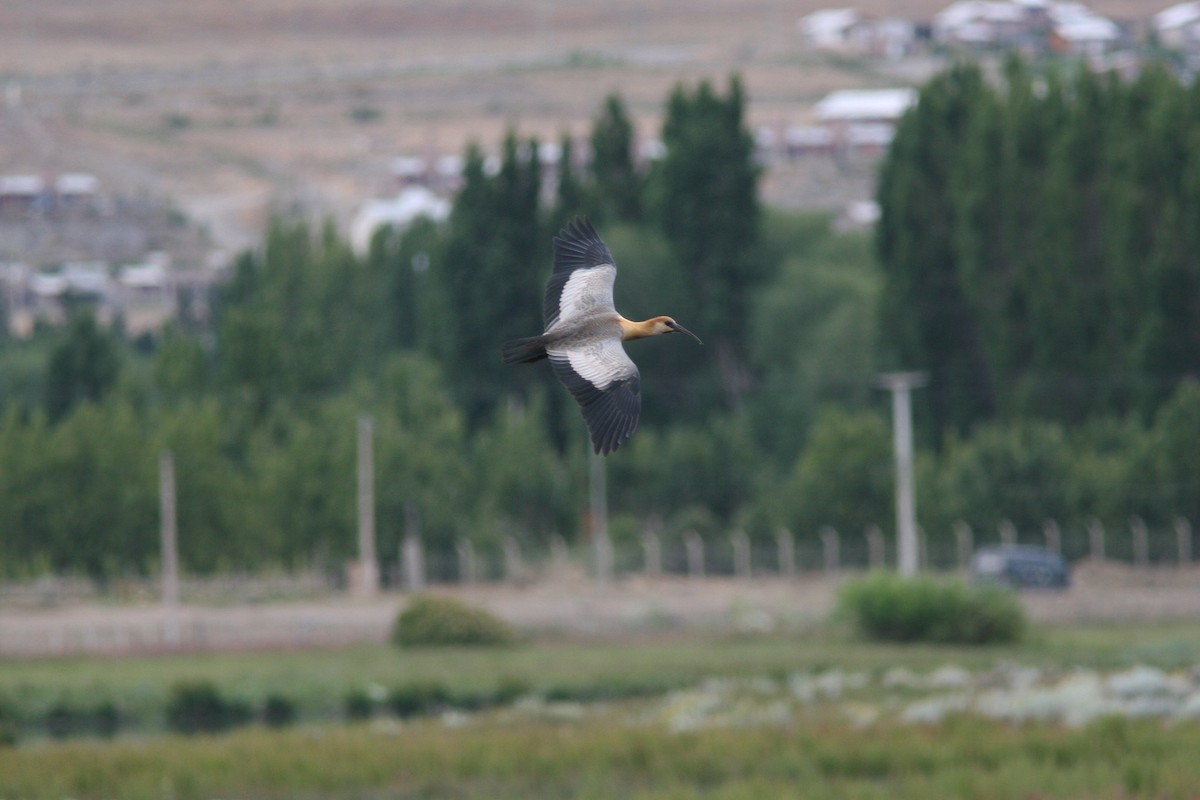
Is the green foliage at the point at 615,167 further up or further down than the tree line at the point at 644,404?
further up

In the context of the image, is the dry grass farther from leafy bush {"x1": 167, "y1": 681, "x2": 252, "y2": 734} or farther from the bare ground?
leafy bush {"x1": 167, "y1": 681, "x2": 252, "y2": 734}

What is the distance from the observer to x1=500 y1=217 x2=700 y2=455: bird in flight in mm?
13586

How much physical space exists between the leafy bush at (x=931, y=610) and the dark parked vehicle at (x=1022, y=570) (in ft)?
19.1

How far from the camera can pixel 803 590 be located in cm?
5453

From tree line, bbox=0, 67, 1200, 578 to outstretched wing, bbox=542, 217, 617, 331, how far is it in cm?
4094

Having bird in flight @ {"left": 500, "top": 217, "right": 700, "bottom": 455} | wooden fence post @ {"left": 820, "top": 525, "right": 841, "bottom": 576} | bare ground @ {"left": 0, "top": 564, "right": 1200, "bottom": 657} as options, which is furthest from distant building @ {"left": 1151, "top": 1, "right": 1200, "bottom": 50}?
bird in flight @ {"left": 500, "top": 217, "right": 700, "bottom": 455}

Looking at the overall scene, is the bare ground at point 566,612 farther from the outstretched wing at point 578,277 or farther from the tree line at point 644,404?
the outstretched wing at point 578,277

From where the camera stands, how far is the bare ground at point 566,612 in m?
48.7

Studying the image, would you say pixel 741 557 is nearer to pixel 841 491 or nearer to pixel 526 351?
pixel 841 491

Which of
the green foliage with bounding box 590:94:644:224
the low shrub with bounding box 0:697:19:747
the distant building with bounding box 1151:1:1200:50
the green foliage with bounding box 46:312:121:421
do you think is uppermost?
the distant building with bounding box 1151:1:1200:50

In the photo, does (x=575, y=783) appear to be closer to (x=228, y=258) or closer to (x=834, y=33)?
(x=228, y=258)

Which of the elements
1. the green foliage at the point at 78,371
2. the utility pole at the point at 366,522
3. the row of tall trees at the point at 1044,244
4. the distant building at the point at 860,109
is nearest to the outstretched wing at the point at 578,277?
the utility pole at the point at 366,522

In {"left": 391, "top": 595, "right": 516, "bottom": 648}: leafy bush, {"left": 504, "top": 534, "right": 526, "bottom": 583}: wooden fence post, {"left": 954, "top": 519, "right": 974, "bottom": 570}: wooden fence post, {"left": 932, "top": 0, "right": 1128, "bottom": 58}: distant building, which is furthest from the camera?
{"left": 932, "top": 0, "right": 1128, "bottom": 58}: distant building

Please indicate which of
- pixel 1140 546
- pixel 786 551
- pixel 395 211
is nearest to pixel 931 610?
pixel 1140 546
